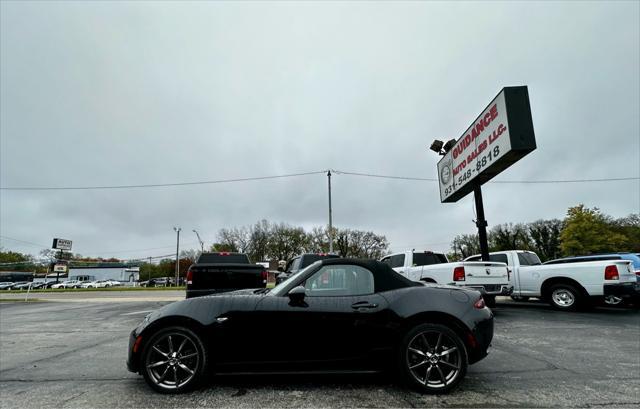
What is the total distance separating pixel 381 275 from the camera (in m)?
3.83

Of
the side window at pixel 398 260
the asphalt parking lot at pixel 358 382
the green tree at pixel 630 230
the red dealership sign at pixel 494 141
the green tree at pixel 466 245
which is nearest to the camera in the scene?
the asphalt parking lot at pixel 358 382

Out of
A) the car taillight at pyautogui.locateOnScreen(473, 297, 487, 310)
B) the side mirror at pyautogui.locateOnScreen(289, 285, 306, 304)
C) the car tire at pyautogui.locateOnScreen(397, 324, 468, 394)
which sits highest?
the side mirror at pyautogui.locateOnScreen(289, 285, 306, 304)

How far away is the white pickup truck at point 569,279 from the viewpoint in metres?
8.73

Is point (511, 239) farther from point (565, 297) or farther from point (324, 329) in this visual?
point (324, 329)

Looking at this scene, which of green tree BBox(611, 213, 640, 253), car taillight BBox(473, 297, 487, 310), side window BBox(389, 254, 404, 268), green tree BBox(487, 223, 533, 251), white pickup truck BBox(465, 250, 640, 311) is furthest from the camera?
green tree BBox(487, 223, 533, 251)

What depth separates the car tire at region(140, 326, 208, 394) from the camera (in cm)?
345

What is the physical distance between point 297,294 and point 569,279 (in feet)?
30.8

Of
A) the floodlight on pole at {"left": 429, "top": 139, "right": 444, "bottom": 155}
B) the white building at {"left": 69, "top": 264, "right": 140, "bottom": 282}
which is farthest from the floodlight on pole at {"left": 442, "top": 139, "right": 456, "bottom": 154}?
the white building at {"left": 69, "top": 264, "right": 140, "bottom": 282}

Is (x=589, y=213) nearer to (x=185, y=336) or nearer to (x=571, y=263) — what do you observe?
(x=571, y=263)

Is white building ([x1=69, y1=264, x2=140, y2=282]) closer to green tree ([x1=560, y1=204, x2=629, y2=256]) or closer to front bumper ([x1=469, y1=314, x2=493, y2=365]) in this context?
green tree ([x1=560, y1=204, x2=629, y2=256])

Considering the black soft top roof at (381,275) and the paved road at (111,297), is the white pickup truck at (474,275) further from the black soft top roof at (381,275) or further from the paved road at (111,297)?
the paved road at (111,297)

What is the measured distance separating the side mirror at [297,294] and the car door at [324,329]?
0.14ft

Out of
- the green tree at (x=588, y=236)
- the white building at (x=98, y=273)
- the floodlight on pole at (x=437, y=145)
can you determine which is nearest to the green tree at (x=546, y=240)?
the green tree at (x=588, y=236)

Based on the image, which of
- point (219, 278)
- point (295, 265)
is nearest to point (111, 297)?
point (295, 265)
